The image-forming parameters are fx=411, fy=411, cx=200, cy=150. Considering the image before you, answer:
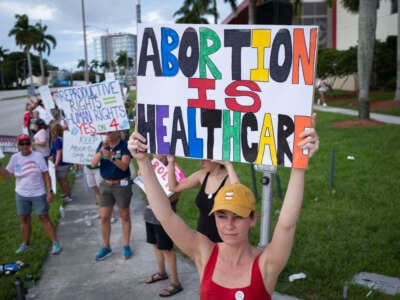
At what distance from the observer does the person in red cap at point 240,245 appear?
6.83 ft

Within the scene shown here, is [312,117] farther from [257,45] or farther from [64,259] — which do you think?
[64,259]

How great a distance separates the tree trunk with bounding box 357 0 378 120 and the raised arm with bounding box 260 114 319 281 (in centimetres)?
1537

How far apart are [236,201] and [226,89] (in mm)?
771

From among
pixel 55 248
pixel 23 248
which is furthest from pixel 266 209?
pixel 23 248

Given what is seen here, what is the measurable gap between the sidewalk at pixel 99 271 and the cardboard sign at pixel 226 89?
256 cm

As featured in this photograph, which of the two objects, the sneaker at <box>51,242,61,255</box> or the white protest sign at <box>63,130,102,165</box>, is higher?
the white protest sign at <box>63,130,102,165</box>

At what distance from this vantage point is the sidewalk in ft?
15.7

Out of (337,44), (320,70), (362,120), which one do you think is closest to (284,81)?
Result: (362,120)

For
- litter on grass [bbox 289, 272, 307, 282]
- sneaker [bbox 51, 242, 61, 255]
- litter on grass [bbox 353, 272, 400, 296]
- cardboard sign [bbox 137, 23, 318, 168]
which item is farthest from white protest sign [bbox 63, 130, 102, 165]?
cardboard sign [bbox 137, 23, 318, 168]

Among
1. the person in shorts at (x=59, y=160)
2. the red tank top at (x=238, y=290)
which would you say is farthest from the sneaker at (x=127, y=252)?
the red tank top at (x=238, y=290)

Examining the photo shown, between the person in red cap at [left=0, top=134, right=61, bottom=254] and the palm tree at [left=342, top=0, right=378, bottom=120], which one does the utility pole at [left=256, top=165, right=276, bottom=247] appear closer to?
the person in red cap at [left=0, top=134, right=61, bottom=254]

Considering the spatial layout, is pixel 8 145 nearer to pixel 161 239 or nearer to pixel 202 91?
pixel 161 239

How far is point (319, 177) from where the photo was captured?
891cm

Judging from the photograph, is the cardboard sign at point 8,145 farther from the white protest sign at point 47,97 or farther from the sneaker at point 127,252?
the white protest sign at point 47,97
